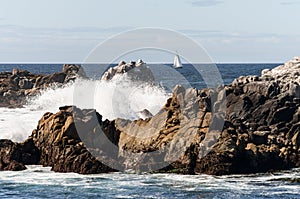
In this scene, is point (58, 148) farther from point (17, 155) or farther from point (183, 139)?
point (183, 139)

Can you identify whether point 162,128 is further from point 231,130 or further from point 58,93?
point 58,93

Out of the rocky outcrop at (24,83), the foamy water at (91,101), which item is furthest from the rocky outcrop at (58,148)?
the rocky outcrop at (24,83)

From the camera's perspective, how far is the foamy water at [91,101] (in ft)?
191

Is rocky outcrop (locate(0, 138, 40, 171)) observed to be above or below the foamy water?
below

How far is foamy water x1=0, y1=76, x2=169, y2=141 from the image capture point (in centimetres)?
5831

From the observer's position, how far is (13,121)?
5988 centimetres

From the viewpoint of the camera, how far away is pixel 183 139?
4359cm

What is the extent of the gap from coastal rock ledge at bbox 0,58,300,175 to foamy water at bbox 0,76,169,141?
8722mm

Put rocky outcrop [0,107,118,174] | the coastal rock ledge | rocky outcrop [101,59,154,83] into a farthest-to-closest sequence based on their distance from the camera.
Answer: rocky outcrop [101,59,154,83], rocky outcrop [0,107,118,174], the coastal rock ledge

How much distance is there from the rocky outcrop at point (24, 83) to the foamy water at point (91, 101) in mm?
2501

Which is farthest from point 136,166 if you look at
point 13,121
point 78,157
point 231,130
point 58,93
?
point 58,93

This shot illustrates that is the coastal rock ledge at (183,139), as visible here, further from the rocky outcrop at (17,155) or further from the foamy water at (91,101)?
the foamy water at (91,101)

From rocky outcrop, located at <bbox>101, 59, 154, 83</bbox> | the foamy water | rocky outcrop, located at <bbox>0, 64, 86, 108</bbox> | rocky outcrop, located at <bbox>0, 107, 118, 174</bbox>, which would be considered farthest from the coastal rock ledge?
rocky outcrop, located at <bbox>0, 64, 86, 108</bbox>

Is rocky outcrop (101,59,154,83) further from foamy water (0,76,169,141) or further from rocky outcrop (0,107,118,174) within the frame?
rocky outcrop (0,107,118,174)
